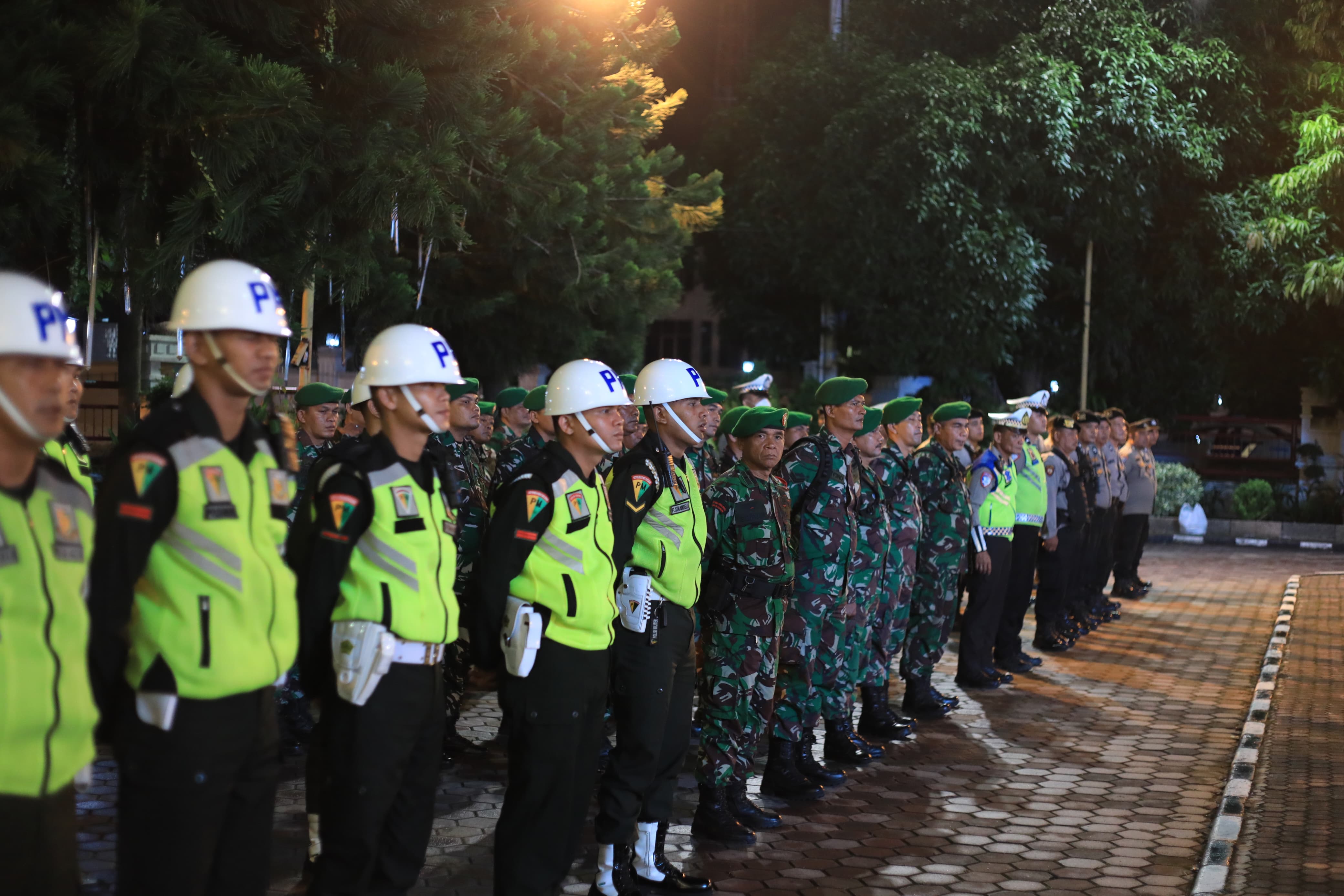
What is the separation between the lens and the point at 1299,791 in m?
7.61

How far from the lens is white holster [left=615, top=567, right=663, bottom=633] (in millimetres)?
5676

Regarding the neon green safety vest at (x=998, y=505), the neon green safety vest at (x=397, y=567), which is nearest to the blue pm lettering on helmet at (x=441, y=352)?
the neon green safety vest at (x=397, y=567)

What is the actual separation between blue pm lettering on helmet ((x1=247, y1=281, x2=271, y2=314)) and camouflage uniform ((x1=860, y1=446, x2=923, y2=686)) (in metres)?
5.50

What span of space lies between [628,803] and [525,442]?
3.76m

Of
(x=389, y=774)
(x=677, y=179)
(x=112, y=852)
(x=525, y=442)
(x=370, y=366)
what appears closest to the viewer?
(x=389, y=774)

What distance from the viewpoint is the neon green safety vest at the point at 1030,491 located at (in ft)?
38.6

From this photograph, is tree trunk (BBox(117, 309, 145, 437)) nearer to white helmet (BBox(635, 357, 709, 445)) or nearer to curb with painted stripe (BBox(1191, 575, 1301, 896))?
white helmet (BBox(635, 357, 709, 445))

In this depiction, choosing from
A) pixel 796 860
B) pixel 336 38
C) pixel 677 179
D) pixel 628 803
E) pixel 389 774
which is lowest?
pixel 796 860

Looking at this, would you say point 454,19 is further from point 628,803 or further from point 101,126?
point 628,803

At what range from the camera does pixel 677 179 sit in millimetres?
32188

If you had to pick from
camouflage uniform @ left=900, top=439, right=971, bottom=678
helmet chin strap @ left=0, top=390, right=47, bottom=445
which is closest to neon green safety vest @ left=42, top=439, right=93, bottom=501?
helmet chin strap @ left=0, top=390, right=47, bottom=445

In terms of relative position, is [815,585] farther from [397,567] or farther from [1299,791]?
[397,567]

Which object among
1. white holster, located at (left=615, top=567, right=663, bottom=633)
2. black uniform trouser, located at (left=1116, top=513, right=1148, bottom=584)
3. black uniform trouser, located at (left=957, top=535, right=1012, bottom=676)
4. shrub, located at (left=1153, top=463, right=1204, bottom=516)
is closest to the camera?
white holster, located at (left=615, top=567, right=663, bottom=633)

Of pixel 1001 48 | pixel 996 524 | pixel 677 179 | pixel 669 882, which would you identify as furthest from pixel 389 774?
pixel 677 179
